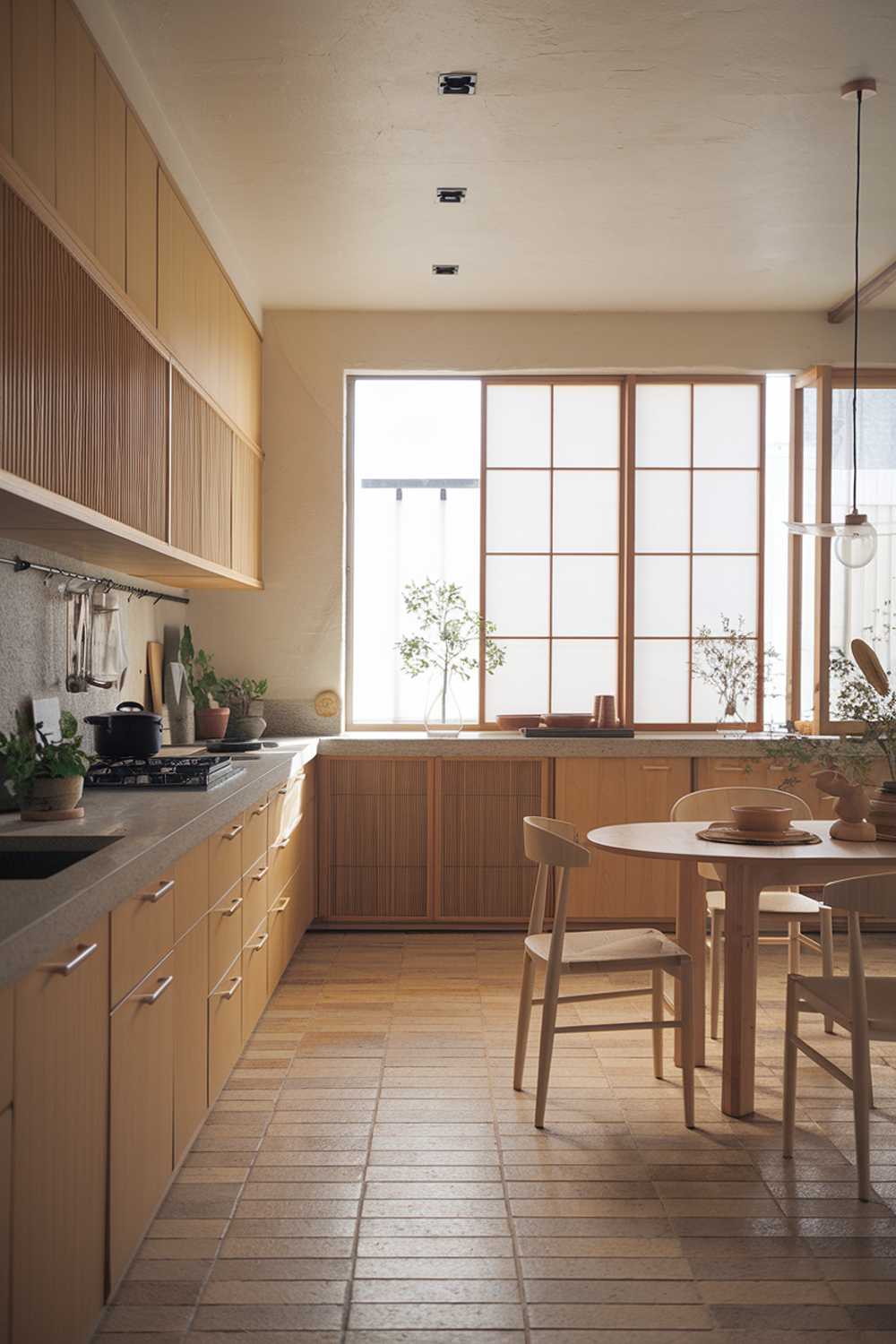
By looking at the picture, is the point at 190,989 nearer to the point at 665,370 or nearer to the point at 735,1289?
the point at 735,1289

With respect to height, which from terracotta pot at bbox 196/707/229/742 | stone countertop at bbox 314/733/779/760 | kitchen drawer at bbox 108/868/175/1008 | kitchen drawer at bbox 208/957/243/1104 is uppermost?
terracotta pot at bbox 196/707/229/742

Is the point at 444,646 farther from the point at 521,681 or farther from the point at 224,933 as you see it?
the point at 224,933

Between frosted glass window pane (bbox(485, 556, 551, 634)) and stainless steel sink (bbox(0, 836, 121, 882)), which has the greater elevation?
frosted glass window pane (bbox(485, 556, 551, 634))

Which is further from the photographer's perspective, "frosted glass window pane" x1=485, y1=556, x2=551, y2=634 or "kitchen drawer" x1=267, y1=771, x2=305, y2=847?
"frosted glass window pane" x1=485, y1=556, x2=551, y2=634

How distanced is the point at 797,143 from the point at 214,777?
2.85 metres

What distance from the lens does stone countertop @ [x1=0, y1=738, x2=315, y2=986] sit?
1.60m

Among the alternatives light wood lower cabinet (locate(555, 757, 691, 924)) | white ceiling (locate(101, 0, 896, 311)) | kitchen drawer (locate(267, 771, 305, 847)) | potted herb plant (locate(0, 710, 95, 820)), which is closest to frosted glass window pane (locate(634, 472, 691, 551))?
white ceiling (locate(101, 0, 896, 311))

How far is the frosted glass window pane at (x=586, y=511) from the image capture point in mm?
5664

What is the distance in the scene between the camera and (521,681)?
18.7 feet

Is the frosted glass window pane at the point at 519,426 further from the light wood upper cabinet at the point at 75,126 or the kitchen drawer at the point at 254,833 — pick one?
the light wood upper cabinet at the point at 75,126

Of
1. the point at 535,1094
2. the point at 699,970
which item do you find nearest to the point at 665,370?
the point at 699,970

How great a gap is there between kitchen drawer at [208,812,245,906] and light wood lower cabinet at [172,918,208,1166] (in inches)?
5.5

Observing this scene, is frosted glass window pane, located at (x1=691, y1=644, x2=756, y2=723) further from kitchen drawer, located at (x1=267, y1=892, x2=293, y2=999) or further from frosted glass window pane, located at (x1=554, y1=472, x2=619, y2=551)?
kitchen drawer, located at (x1=267, y1=892, x2=293, y2=999)

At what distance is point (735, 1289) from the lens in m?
2.18
